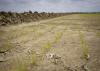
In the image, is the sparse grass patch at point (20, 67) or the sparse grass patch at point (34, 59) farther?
the sparse grass patch at point (34, 59)

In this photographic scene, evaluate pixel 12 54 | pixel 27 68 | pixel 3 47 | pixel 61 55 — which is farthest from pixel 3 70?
pixel 3 47

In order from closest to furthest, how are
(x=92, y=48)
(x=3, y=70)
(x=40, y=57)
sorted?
(x=3, y=70), (x=40, y=57), (x=92, y=48)

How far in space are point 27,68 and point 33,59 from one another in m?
0.94

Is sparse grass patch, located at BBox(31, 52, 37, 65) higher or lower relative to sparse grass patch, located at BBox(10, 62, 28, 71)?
higher

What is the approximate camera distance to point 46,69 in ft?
18.7

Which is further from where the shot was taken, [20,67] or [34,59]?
[34,59]

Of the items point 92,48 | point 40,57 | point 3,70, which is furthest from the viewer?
point 92,48

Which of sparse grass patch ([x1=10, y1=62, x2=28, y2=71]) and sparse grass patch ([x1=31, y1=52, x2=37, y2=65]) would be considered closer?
sparse grass patch ([x1=10, y1=62, x2=28, y2=71])

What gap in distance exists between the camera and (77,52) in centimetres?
761

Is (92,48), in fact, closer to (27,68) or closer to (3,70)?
(27,68)

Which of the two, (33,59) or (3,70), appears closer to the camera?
(3,70)

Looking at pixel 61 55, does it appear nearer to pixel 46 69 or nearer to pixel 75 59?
pixel 75 59

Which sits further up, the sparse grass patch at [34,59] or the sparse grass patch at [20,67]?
the sparse grass patch at [34,59]

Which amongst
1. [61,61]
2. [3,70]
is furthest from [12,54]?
[61,61]
